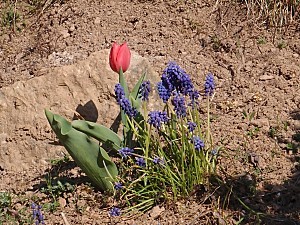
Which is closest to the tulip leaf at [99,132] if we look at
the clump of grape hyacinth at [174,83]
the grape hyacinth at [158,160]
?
the grape hyacinth at [158,160]

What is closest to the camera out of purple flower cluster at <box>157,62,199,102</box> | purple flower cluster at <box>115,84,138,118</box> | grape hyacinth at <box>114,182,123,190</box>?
purple flower cluster at <box>157,62,199,102</box>

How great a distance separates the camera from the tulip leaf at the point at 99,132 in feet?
10.9

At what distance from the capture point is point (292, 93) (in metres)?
4.09

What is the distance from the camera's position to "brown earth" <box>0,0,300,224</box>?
3338 millimetres

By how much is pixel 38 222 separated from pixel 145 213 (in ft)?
1.79

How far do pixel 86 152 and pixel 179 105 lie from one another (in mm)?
543

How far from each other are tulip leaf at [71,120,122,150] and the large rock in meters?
0.49

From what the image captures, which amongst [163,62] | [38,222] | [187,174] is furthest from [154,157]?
[163,62]

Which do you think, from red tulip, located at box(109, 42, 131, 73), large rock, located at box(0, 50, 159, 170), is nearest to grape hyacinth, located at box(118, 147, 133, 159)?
red tulip, located at box(109, 42, 131, 73)

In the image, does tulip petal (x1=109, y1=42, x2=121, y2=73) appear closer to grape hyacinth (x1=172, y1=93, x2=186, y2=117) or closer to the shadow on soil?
grape hyacinth (x1=172, y1=93, x2=186, y2=117)

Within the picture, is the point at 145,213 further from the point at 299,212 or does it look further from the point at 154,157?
the point at 299,212

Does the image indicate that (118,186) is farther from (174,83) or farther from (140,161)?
(174,83)

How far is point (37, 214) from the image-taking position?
3.26 metres

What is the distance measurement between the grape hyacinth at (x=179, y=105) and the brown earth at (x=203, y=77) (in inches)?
17.4
